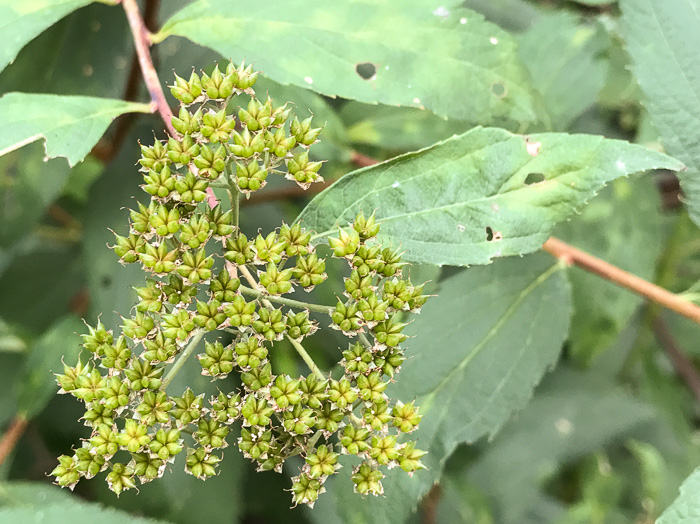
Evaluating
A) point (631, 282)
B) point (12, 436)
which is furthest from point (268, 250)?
point (12, 436)

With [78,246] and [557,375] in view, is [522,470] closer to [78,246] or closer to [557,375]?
[557,375]

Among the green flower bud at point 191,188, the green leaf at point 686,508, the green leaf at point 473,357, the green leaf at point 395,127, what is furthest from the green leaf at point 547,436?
the green flower bud at point 191,188

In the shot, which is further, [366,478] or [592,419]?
[592,419]

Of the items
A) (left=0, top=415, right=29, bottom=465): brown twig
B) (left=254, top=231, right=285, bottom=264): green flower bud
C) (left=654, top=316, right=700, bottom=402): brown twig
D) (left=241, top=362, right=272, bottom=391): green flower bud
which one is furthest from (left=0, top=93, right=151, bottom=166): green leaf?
(left=654, top=316, right=700, bottom=402): brown twig

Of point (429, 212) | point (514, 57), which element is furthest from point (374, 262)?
point (514, 57)

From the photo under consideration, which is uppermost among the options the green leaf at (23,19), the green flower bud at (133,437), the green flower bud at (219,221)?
the green leaf at (23,19)

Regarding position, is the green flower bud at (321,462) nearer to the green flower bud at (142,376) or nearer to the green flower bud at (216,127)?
the green flower bud at (142,376)
